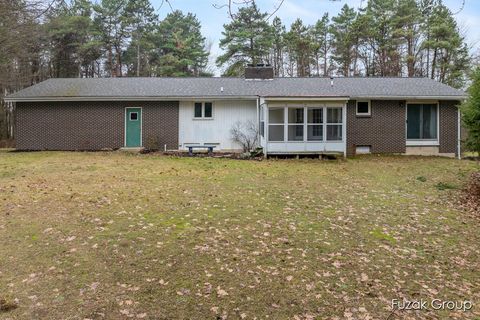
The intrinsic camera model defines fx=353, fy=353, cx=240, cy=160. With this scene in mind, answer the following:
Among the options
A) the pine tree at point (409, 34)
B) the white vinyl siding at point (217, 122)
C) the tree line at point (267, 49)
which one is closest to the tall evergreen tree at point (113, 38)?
the tree line at point (267, 49)

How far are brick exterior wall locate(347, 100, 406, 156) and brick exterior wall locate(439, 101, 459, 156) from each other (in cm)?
173

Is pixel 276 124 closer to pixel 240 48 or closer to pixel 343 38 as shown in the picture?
pixel 240 48

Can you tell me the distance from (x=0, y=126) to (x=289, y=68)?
23.1m

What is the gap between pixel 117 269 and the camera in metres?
4.08

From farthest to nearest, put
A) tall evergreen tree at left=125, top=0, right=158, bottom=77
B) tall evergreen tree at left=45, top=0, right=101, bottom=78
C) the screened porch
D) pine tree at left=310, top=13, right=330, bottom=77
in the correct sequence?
pine tree at left=310, top=13, right=330, bottom=77 < tall evergreen tree at left=45, top=0, right=101, bottom=78 < tall evergreen tree at left=125, top=0, right=158, bottom=77 < the screened porch

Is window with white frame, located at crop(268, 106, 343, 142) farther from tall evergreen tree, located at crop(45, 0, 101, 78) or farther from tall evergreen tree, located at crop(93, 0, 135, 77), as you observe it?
tall evergreen tree, located at crop(45, 0, 101, 78)

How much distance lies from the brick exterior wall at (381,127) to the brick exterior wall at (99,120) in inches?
323

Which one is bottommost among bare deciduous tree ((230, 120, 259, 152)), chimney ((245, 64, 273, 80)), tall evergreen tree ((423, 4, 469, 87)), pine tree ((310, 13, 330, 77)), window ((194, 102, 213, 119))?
bare deciduous tree ((230, 120, 259, 152))

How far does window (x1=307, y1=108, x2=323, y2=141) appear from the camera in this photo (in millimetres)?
14336

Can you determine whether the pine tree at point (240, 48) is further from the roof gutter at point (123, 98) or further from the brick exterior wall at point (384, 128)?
the brick exterior wall at point (384, 128)

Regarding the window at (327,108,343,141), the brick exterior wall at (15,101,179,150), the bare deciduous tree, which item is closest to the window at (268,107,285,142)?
the window at (327,108,343,141)

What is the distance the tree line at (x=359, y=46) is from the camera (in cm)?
2525

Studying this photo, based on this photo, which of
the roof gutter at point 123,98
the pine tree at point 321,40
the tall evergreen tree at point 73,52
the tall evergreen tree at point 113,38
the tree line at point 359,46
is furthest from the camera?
the pine tree at point 321,40

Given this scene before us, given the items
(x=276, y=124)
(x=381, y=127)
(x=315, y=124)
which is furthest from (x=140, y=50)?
(x=381, y=127)
